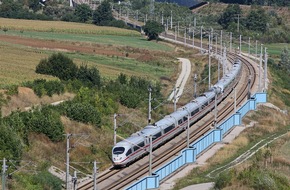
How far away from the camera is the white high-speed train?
70.4m

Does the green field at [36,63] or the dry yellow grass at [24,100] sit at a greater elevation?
the dry yellow grass at [24,100]

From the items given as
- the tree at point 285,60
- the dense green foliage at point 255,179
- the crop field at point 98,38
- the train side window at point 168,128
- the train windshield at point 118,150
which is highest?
the dense green foliage at point 255,179

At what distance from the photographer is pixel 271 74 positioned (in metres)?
131

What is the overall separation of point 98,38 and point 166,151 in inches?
3778

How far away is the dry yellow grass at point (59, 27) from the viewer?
178750 millimetres

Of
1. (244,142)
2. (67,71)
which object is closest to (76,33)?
(67,71)

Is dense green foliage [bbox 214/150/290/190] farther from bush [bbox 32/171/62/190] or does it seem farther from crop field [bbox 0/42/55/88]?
crop field [bbox 0/42/55/88]

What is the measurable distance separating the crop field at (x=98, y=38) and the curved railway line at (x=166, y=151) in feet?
168

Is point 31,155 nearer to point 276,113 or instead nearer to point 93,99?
point 93,99

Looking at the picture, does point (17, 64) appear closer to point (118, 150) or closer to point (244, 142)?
point (244, 142)

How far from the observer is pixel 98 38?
172375 mm

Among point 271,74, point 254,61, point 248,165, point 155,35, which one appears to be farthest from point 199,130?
point 155,35

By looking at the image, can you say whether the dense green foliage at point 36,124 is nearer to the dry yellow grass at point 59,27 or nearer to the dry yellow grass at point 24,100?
the dry yellow grass at point 24,100

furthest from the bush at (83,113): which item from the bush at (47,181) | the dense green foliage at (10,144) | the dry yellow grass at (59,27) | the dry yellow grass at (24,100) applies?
the dry yellow grass at (59,27)
